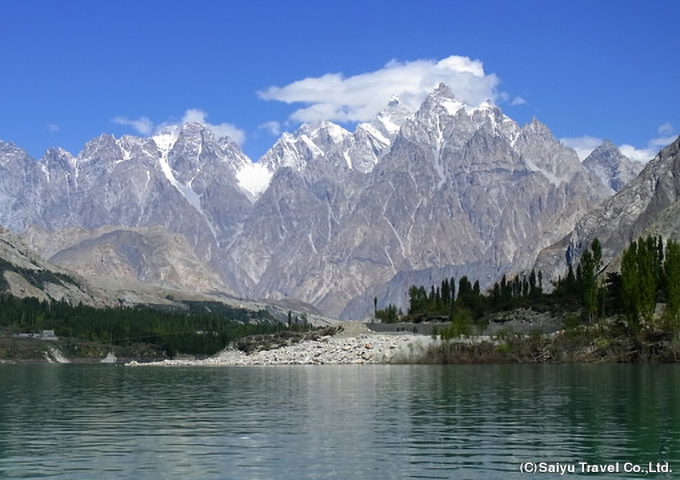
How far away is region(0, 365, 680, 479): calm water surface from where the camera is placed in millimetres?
44188

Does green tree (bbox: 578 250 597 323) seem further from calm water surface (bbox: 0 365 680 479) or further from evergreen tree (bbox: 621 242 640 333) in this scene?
calm water surface (bbox: 0 365 680 479)

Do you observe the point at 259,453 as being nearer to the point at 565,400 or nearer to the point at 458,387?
the point at 565,400

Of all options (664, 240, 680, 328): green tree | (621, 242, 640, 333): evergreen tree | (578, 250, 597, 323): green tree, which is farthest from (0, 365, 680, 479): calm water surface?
(578, 250, 597, 323): green tree

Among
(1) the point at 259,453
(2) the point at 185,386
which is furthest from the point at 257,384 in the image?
(1) the point at 259,453

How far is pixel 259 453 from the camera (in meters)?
48.8

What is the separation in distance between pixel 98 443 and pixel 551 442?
2469cm

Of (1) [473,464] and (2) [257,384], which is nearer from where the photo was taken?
(1) [473,464]

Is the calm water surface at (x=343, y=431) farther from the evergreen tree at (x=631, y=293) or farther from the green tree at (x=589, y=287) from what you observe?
the green tree at (x=589, y=287)

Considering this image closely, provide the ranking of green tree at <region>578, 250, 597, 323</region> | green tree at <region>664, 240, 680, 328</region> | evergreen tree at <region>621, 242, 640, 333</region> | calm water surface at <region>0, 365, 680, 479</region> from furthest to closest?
1. green tree at <region>578, 250, 597, 323</region>
2. evergreen tree at <region>621, 242, 640, 333</region>
3. green tree at <region>664, 240, 680, 328</region>
4. calm water surface at <region>0, 365, 680, 479</region>

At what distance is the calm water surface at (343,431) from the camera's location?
44188mm

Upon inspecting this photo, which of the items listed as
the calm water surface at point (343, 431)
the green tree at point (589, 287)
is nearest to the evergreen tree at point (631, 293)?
the green tree at point (589, 287)

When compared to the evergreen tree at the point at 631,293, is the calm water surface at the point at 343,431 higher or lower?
lower

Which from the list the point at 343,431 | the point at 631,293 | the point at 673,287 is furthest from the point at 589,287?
the point at 343,431

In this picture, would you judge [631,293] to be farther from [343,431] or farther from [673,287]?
[343,431]
